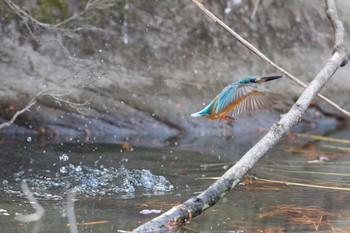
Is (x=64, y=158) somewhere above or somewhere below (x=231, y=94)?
below

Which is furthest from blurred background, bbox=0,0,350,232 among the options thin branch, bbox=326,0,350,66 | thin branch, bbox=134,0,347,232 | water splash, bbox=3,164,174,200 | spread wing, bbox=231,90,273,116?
thin branch, bbox=326,0,350,66

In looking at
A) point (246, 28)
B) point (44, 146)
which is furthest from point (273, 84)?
point (44, 146)

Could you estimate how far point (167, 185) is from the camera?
466 centimetres

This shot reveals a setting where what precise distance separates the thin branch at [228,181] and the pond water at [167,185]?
29 cm

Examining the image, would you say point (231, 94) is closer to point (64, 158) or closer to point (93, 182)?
point (93, 182)

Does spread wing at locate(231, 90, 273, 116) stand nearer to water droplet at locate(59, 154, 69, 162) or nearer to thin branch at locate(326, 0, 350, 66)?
thin branch at locate(326, 0, 350, 66)

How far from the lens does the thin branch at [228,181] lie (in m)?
3.23

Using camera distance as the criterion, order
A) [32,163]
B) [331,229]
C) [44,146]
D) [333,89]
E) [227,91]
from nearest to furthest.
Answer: [331,229], [227,91], [32,163], [44,146], [333,89]

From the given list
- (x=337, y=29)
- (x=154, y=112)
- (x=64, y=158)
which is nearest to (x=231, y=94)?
(x=337, y=29)

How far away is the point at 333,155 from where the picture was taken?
604 centimetres

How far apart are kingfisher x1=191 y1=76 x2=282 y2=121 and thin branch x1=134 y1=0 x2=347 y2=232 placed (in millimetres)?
362

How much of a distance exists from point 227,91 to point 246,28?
12.2ft

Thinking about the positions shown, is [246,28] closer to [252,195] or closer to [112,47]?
[112,47]

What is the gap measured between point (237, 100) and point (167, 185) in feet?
2.77
